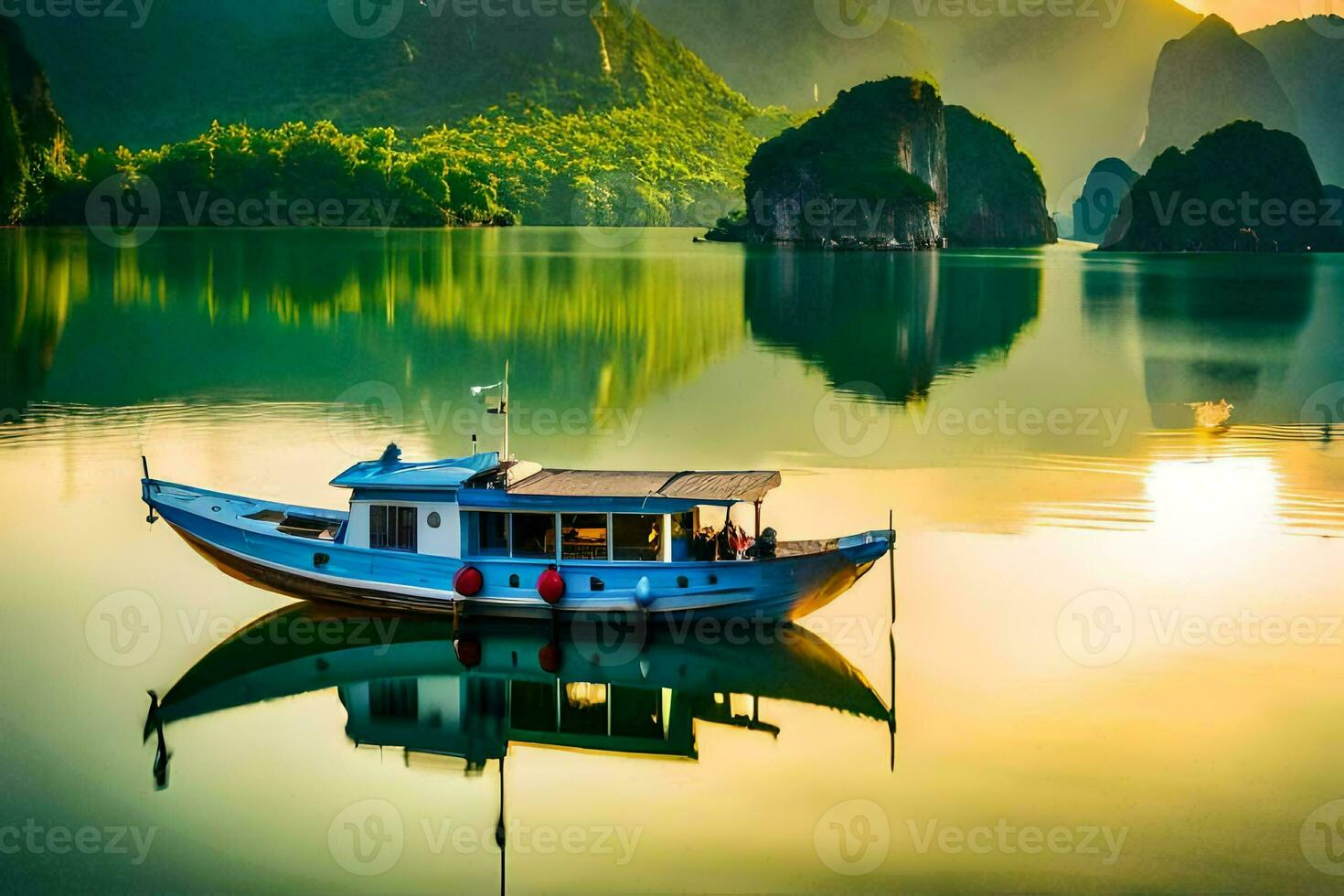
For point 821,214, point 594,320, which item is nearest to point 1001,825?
point 594,320

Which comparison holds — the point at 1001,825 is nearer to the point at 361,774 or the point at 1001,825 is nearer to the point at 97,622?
the point at 361,774

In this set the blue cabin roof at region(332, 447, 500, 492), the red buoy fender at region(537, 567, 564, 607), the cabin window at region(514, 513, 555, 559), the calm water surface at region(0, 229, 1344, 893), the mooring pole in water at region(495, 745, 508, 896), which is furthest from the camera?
the cabin window at region(514, 513, 555, 559)

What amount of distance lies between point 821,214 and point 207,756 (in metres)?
182

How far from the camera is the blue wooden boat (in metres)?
20.1

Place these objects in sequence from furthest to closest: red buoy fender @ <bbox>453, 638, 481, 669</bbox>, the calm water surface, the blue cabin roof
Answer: the blue cabin roof, red buoy fender @ <bbox>453, 638, 481, 669</bbox>, the calm water surface

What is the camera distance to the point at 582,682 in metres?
19.0

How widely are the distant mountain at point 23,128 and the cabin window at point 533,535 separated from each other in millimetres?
148200

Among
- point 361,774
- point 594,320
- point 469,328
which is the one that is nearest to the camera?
point 361,774

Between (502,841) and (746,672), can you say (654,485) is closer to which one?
(746,672)

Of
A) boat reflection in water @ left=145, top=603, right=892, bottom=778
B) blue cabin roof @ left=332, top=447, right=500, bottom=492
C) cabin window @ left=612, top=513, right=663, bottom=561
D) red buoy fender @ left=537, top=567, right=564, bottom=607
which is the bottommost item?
boat reflection in water @ left=145, top=603, right=892, bottom=778

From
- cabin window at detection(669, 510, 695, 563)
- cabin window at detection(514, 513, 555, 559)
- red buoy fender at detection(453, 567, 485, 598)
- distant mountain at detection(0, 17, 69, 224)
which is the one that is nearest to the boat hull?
red buoy fender at detection(453, 567, 485, 598)

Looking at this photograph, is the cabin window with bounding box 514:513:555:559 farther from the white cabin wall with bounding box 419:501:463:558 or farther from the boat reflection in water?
the boat reflection in water

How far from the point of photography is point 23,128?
557 feet

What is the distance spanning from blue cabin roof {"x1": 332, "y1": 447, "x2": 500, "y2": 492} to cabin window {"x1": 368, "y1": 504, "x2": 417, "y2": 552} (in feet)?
1.25
